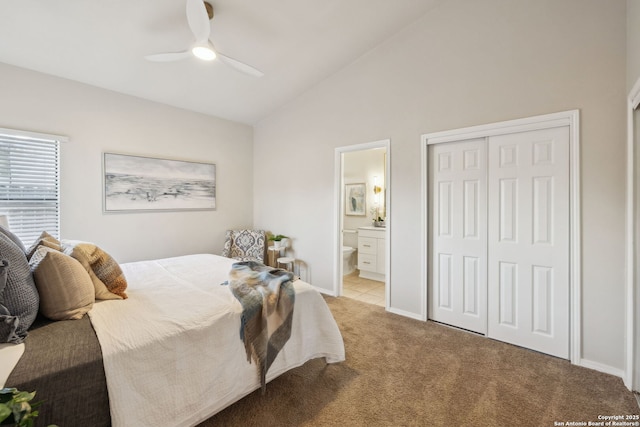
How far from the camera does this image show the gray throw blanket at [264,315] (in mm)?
1706

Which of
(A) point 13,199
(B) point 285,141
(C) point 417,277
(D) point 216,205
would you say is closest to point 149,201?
(D) point 216,205

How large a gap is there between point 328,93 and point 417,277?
2651mm

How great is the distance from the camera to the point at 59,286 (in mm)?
1504

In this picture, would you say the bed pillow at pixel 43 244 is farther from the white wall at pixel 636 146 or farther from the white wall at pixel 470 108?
the white wall at pixel 636 146

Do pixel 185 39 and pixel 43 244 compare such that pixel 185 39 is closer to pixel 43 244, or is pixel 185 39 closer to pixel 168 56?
pixel 168 56

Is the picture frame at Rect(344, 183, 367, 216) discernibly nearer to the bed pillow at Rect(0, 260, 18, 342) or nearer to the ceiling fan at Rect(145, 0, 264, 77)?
the ceiling fan at Rect(145, 0, 264, 77)

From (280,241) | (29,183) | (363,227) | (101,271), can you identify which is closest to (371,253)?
(363,227)

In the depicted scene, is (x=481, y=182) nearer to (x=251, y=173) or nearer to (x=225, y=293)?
(x=225, y=293)

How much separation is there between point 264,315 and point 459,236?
218cm

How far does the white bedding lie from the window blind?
1.99 meters

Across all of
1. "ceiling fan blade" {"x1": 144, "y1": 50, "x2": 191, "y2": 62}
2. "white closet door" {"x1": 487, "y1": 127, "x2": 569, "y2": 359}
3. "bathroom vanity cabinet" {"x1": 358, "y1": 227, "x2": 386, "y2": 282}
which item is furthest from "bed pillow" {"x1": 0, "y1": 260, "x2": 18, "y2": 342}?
"bathroom vanity cabinet" {"x1": 358, "y1": 227, "x2": 386, "y2": 282}

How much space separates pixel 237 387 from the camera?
64.2 inches

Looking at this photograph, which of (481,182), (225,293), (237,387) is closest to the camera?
(237,387)

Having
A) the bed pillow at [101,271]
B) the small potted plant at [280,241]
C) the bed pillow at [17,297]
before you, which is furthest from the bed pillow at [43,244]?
the small potted plant at [280,241]
